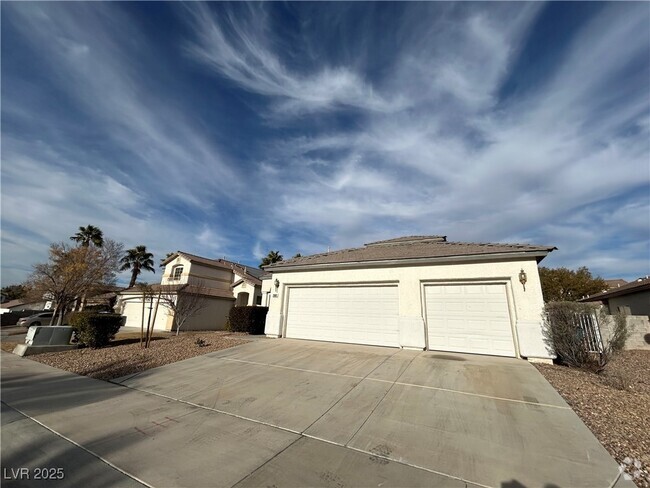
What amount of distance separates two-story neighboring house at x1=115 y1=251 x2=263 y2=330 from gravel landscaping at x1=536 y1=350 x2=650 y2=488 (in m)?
20.9

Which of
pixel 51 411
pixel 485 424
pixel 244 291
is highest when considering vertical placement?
pixel 244 291

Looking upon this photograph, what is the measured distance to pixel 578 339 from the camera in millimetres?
7742

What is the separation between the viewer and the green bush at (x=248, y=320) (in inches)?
585

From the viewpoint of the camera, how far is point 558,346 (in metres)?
8.08

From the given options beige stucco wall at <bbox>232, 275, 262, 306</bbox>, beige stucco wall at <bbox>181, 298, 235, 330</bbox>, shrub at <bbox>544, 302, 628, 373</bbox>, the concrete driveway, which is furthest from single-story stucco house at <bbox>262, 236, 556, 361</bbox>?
beige stucco wall at <bbox>232, 275, 262, 306</bbox>

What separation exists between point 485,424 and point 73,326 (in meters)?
14.8

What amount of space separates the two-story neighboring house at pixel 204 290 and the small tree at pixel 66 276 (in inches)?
134

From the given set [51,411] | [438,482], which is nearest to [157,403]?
[51,411]

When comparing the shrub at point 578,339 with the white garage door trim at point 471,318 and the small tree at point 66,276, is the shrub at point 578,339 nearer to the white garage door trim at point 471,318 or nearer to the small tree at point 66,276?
the white garage door trim at point 471,318

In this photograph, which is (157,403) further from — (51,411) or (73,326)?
(73,326)

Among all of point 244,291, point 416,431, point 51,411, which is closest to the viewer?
point 416,431

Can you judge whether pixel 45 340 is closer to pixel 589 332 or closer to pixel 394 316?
pixel 394 316

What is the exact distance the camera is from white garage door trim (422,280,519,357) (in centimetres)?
894

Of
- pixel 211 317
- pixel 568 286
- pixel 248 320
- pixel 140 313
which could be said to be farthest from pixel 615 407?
pixel 568 286
